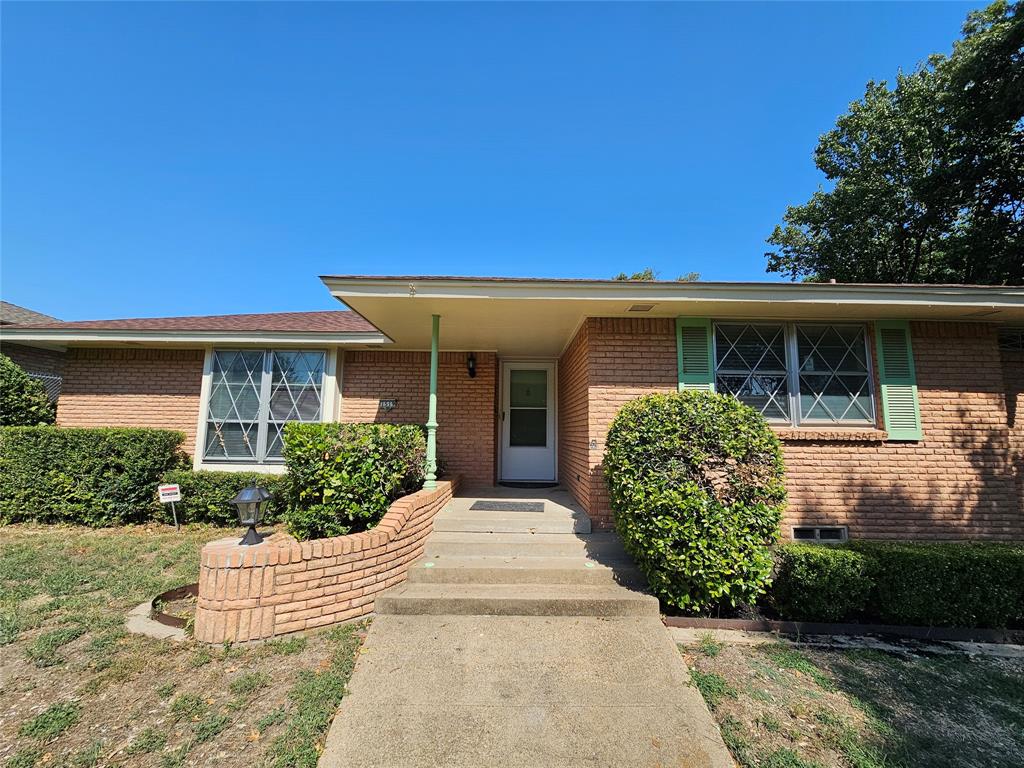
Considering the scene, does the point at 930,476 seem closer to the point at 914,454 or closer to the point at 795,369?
the point at 914,454

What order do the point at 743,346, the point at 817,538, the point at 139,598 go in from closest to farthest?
the point at 139,598 < the point at 817,538 < the point at 743,346

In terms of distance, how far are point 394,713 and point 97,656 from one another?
2.35 m

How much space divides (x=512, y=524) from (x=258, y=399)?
212 inches

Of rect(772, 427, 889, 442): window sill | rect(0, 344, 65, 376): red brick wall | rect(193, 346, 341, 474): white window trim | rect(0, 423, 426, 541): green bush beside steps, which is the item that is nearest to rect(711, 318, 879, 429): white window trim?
rect(772, 427, 889, 442): window sill

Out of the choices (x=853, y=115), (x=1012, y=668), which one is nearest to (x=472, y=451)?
(x=1012, y=668)

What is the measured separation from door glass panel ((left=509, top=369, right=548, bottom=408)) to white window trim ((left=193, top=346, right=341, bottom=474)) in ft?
10.5

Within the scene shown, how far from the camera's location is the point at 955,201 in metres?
12.2

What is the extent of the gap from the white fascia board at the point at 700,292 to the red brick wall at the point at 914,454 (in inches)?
25.2

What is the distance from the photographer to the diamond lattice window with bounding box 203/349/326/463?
7465 mm

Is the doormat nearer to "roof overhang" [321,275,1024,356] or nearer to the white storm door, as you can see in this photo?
the white storm door

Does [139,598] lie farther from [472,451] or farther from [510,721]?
[472,451]

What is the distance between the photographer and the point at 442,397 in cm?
778

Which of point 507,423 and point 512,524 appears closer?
point 512,524

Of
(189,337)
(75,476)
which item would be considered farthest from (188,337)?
(75,476)
